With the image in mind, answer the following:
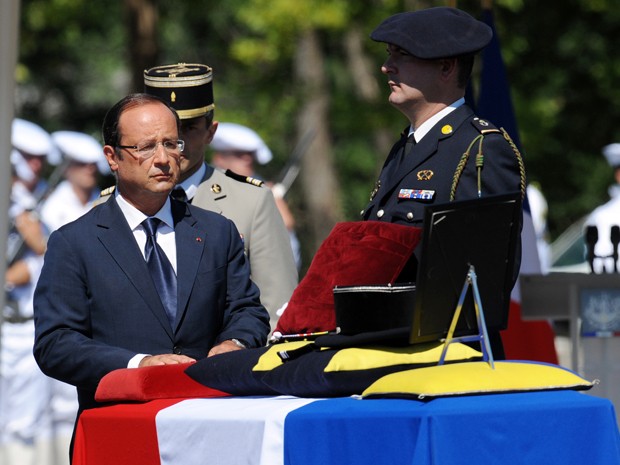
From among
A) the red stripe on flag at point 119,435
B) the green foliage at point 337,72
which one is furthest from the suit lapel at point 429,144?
the green foliage at point 337,72

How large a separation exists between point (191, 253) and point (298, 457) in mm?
956

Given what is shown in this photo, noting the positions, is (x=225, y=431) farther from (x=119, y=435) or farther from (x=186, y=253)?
(x=186, y=253)

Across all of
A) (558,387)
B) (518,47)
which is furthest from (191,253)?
(518,47)

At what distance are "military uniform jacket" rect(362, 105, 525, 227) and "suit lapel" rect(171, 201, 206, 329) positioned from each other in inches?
21.4

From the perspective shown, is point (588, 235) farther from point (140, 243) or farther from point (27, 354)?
point (27, 354)

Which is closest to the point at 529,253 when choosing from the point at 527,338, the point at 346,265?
the point at 527,338

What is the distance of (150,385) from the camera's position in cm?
394

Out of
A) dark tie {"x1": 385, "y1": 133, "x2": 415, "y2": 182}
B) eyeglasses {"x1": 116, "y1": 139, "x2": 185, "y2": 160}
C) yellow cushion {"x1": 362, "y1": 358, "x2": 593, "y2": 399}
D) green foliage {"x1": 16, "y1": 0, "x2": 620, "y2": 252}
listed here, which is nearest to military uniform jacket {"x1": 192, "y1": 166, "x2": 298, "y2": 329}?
dark tie {"x1": 385, "y1": 133, "x2": 415, "y2": 182}

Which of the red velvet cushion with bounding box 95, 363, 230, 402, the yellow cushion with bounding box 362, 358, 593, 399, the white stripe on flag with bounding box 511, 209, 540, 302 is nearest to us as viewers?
the yellow cushion with bounding box 362, 358, 593, 399

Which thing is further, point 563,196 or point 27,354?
point 563,196

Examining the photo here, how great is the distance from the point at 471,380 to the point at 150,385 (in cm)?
93

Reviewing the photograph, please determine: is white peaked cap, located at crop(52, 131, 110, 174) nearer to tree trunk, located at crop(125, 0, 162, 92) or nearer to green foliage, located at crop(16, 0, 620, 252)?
tree trunk, located at crop(125, 0, 162, 92)

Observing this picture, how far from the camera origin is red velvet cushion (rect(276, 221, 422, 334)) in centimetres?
382

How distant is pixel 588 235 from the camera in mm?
6516
